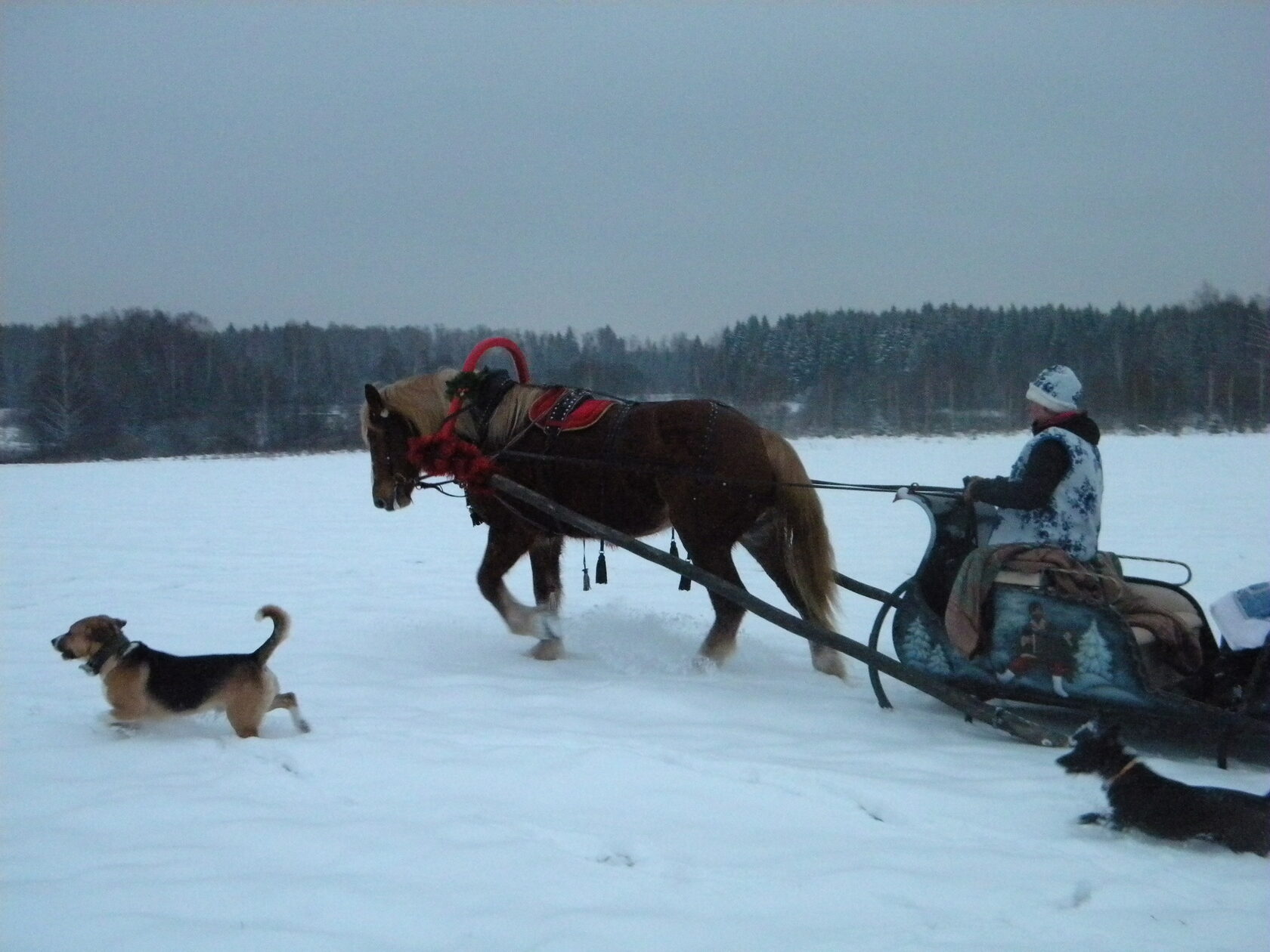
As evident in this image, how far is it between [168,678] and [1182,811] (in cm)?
366

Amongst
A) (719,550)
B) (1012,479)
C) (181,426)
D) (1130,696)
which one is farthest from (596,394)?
(181,426)

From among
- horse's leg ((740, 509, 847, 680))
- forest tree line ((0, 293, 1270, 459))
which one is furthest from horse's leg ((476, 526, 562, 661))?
forest tree line ((0, 293, 1270, 459))

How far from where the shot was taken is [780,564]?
565 cm

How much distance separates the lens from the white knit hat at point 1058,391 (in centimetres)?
423

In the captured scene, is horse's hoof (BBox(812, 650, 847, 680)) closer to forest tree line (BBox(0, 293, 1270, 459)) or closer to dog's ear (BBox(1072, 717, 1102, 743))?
dog's ear (BBox(1072, 717, 1102, 743))

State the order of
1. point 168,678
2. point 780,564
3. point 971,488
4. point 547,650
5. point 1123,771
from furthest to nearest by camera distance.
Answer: point 547,650, point 780,564, point 971,488, point 168,678, point 1123,771

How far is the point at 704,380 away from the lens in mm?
50500

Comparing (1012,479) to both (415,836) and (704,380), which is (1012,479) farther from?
(704,380)

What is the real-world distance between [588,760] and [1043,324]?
203 feet

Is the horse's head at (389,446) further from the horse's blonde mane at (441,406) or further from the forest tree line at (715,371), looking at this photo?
the forest tree line at (715,371)

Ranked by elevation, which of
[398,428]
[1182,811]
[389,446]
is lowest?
[1182,811]

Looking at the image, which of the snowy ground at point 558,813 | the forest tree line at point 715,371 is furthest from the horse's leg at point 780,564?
the forest tree line at point 715,371

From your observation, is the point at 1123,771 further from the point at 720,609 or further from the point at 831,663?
the point at 720,609

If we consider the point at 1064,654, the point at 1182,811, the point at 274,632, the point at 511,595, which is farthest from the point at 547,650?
the point at 1182,811
